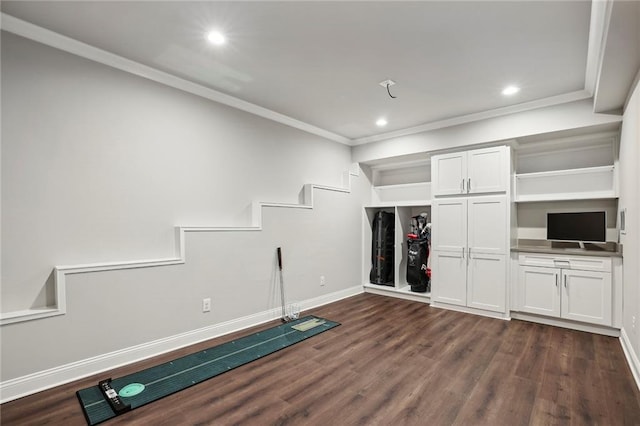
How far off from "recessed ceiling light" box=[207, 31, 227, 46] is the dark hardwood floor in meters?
2.72

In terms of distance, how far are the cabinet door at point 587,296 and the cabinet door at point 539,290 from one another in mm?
77

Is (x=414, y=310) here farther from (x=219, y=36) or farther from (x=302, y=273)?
(x=219, y=36)

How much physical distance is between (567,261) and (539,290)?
1.53 ft

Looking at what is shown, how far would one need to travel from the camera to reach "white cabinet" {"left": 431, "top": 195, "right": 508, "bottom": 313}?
13.1ft

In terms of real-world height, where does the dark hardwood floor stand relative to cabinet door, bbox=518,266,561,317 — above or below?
below

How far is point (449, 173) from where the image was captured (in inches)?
175

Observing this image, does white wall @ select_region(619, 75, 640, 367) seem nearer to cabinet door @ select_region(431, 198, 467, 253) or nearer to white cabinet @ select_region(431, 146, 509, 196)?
white cabinet @ select_region(431, 146, 509, 196)

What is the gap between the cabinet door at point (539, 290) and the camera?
145 inches

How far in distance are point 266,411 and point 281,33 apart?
2742 mm

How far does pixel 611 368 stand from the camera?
2.64m

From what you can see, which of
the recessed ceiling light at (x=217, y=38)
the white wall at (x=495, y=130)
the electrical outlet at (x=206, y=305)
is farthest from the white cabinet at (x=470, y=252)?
the recessed ceiling light at (x=217, y=38)

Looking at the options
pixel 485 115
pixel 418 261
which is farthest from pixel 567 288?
pixel 485 115

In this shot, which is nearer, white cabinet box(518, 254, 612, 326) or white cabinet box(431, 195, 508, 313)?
white cabinet box(518, 254, 612, 326)

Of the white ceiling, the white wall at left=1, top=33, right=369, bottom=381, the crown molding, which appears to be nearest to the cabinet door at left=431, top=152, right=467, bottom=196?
the crown molding
